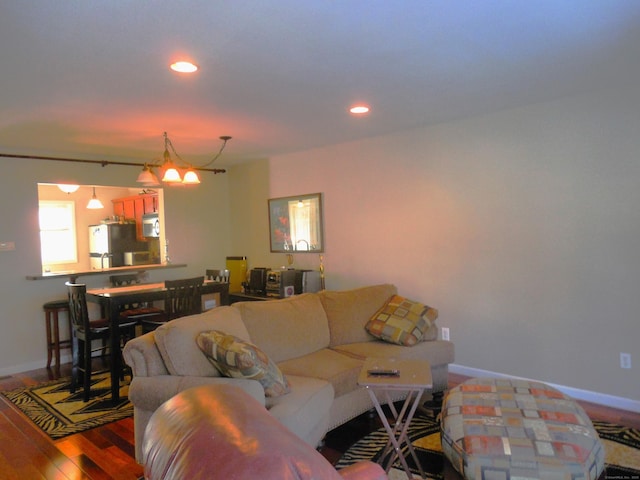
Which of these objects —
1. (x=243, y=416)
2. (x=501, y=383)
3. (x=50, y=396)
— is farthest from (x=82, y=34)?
(x=50, y=396)

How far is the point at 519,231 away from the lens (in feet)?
12.6

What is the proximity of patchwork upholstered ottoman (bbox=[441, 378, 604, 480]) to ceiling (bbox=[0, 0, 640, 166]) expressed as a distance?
1.86 metres

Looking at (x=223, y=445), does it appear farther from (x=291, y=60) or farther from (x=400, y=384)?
(x=291, y=60)

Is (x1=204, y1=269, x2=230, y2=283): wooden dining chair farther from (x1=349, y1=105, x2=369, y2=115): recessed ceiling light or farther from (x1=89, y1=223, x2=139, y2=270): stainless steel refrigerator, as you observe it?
(x1=89, y1=223, x2=139, y2=270): stainless steel refrigerator

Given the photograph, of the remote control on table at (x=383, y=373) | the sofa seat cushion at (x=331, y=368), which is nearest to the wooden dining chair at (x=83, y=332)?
the sofa seat cushion at (x=331, y=368)

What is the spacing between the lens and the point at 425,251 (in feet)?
14.6

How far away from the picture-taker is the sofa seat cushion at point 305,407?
2.32m

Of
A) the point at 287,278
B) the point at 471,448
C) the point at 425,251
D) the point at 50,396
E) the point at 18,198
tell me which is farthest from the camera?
the point at 287,278

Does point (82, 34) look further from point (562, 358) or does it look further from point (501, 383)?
point (562, 358)

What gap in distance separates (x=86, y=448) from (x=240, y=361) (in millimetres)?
1442

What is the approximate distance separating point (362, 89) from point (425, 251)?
6.16ft

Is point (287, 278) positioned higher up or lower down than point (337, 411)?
higher up

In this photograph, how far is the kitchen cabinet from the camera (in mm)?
6961

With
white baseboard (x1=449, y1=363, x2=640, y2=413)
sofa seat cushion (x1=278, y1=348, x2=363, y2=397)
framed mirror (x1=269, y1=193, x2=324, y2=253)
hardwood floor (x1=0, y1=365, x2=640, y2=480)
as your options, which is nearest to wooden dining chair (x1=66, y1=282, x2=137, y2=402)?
hardwood floor (x1=0, y1=365, x2=640, y2=480)
